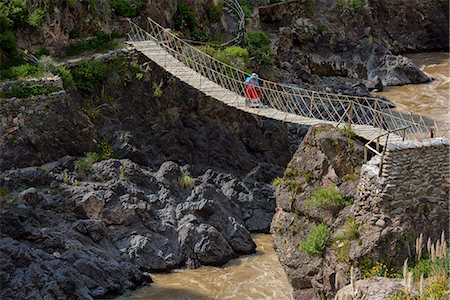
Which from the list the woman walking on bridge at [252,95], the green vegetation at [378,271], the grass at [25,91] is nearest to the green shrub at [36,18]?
the grass at [25,91]

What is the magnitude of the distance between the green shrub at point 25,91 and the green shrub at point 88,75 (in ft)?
4.32

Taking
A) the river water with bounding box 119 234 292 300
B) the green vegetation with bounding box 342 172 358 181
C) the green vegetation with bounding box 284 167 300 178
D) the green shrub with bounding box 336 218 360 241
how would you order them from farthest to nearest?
1. the river water with bounding box 119 234 292 300
2. the green vegetation with bounding box 284 167 300 178
3. the green vegetation with bounding box 342 172 358 181
4. the green shrub with bounding box 336 218 360 241

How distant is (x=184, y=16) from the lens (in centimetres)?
2567

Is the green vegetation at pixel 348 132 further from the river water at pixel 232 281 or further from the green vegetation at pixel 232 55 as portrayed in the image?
the green vegetation at pixel 232 55

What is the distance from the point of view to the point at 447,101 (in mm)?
30219

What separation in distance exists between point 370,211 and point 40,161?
908 centimetres

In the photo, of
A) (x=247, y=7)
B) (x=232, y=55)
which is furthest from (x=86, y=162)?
(x=247, y=7)

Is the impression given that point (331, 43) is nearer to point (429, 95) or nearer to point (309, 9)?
point (309, 9)

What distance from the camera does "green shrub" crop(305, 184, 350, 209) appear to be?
1452cm

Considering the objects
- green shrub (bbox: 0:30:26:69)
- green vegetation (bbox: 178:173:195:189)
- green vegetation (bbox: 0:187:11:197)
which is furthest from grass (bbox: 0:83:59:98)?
green vegetation (bbox: 178:173:195:189)

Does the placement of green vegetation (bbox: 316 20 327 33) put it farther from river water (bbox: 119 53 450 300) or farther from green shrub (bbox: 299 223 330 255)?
green shrub (bbox: 299 223 330 255)

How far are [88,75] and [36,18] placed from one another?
2.14m

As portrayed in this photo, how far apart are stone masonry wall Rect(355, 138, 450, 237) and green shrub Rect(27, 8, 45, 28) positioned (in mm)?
11088

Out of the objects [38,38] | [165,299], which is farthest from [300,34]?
[165,299]
